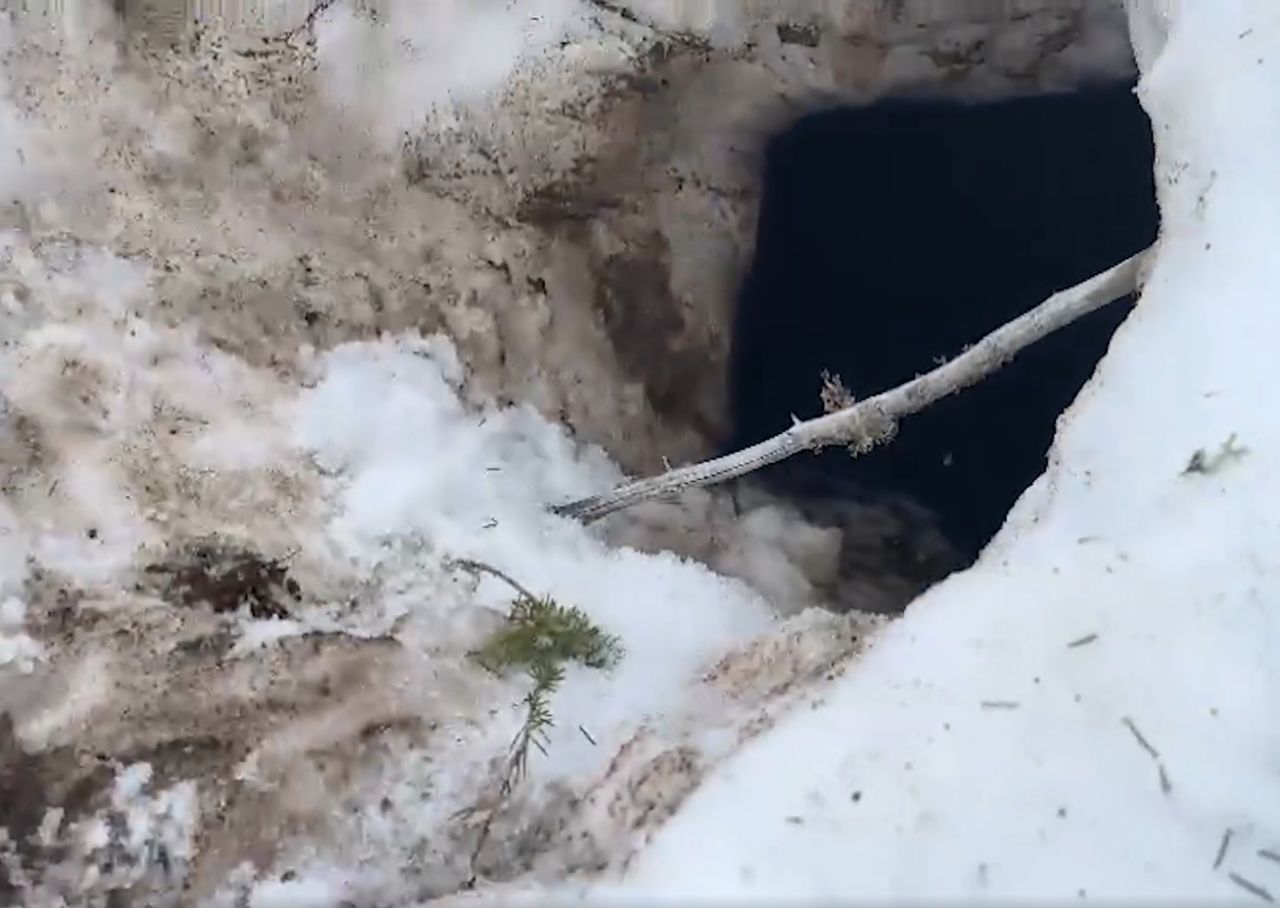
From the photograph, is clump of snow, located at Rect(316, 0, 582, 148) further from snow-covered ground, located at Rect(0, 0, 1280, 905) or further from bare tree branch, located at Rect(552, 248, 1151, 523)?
bare tree branch, located at Rect(552, 248, 1151, 523)

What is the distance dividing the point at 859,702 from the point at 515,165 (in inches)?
60.3

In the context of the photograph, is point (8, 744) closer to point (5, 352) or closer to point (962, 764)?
point (5, 352)

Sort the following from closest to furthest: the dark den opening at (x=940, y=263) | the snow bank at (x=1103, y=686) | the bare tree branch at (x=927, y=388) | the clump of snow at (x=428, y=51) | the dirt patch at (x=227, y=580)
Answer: the snow bank at (x=1103, y=686), the dirt patch at (x=227, y=580), the bare tree branch at (x=927, y=388), the clump of snow at (x=428, y=51), the dark den opening at (x=940, y=263)

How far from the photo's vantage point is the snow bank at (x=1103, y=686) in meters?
1.58

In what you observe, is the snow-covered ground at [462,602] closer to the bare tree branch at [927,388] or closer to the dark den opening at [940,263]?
the bare tree branch at [927,388]

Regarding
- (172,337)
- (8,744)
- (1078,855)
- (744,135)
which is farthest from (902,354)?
(8,744)

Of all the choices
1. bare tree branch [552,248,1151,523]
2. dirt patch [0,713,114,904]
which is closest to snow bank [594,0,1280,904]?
bare tree branch [552,248,1151,523]

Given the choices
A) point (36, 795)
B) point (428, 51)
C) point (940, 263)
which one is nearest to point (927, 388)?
point (940, 263)

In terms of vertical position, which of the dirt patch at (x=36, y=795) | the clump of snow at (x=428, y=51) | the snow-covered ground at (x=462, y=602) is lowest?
the dirt patch at (x=36, y=795)

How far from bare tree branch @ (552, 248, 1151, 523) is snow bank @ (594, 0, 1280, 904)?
0.30m

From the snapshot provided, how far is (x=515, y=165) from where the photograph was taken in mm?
2850

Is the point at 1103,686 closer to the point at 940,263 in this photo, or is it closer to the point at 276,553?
the point at 276,553

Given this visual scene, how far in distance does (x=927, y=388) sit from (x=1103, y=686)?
34.2 inches

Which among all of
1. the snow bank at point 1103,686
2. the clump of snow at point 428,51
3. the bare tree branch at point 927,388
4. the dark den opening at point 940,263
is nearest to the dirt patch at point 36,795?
the snow bank at point 1103,686
